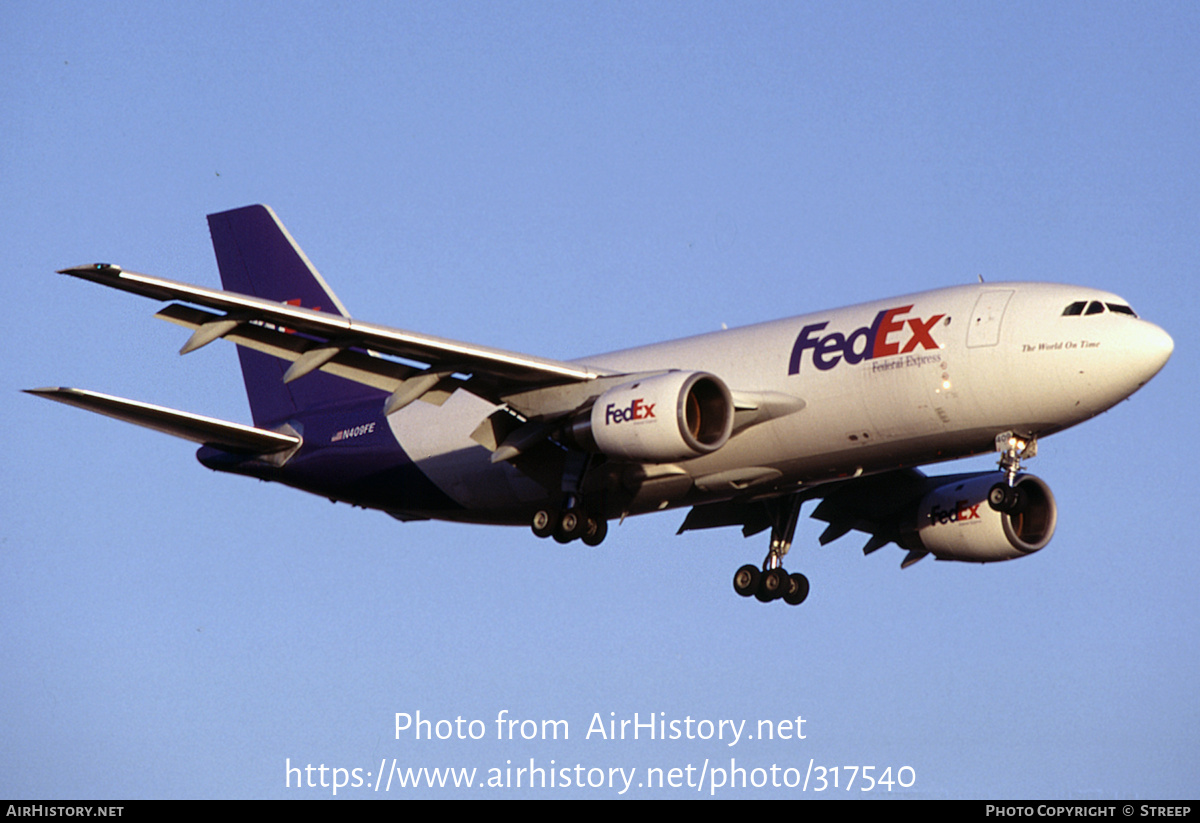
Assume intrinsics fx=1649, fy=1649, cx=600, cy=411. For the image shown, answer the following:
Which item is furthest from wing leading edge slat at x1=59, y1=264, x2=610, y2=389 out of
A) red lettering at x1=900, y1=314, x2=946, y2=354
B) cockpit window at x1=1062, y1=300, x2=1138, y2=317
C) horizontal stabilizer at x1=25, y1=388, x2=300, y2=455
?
cockpit window at x1=1062, y1=300, x2=1138, y2=317

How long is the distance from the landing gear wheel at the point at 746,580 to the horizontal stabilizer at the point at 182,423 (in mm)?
10682

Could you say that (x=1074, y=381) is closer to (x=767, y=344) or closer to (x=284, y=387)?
(x=767, y=344)

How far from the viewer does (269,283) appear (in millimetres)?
41812

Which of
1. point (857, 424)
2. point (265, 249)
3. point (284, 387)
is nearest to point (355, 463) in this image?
point (284, 387)

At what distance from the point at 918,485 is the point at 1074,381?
29.3 ft

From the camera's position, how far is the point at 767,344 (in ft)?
107

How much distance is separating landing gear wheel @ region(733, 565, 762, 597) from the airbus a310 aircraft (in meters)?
0.06

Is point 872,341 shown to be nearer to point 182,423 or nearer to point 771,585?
point 771,585

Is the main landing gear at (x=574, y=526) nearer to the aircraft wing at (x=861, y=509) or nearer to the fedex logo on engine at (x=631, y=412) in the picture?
the fedex logo on engine at (x=631, y=412)

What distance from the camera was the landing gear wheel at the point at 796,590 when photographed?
1484 inches

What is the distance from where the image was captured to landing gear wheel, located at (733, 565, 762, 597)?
37906mm

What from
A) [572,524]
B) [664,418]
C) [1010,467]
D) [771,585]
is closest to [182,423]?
[572,524]
